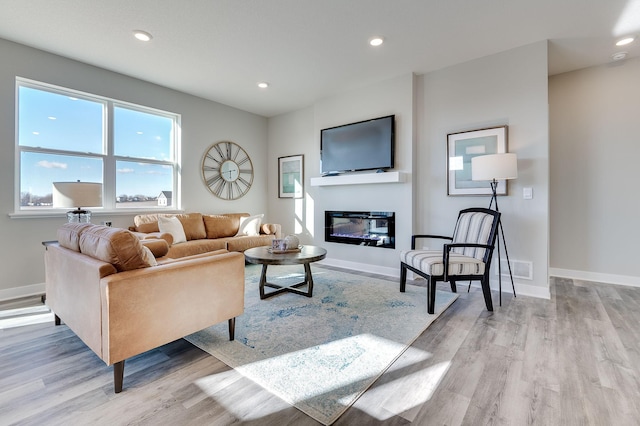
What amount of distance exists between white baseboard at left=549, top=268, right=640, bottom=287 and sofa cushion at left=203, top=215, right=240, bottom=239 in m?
4.80

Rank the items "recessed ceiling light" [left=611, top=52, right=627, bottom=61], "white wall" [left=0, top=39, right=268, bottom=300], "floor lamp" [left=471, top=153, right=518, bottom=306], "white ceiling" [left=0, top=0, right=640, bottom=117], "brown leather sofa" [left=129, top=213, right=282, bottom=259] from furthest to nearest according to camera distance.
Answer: "brown leather sofa" [left=129, top=213, right=282, bottom=259] → "recessed ceiling light" [left=611, top=52, right=627, bottom=61] → "white wall" [left=0, top=39, right=268, bottom=300] → "floor lamp" [left=471, top=153, right=518, bottom=306] → "white ceiling" [left=0, top=0, right=640, bottom=117]

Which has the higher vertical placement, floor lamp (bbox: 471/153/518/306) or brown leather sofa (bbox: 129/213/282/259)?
floor lamp (bbox: 471/153/518/306)

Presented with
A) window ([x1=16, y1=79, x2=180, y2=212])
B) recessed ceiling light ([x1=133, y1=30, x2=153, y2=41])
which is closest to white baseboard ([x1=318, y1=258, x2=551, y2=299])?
window ([x1=16, y1=79, x2=180, y2=212])

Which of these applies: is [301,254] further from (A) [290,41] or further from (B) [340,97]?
(B) [340,97]

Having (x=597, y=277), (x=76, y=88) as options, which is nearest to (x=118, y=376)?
(x=76, y=88)

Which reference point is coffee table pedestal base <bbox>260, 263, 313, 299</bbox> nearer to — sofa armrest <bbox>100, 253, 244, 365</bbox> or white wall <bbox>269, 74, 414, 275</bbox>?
sofa armrest <bbox>100, 253, 244, 365</bbox>

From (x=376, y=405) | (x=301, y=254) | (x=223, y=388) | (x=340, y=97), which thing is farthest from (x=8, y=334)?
(x=340, y=97)

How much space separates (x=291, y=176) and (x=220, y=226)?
1.70 meters

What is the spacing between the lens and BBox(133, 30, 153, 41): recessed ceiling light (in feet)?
9.56

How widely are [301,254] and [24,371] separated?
2099 millimetres

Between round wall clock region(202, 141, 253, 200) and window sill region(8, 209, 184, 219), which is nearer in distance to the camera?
window sill region(8, 209, 184, 219)

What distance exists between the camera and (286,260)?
8.98 feet

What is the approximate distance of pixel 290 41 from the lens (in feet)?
10.1

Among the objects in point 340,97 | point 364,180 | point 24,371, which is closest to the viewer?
point 24,371
